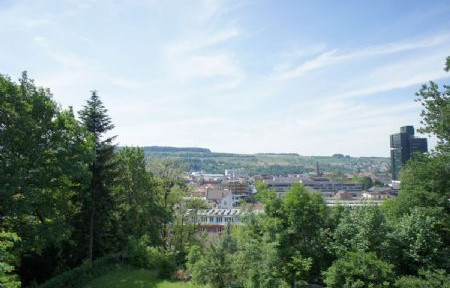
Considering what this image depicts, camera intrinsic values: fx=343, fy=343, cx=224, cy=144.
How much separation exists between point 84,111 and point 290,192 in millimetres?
13990

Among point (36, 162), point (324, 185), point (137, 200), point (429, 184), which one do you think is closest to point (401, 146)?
point (324, 185)

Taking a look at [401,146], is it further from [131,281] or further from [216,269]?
[131,281]

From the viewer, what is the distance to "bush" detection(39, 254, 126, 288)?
16656 millimetres

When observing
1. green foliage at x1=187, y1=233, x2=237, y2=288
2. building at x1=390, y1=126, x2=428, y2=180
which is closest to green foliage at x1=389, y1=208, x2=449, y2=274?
green foliage at x1=187, y1=233, x2=237, y2=288

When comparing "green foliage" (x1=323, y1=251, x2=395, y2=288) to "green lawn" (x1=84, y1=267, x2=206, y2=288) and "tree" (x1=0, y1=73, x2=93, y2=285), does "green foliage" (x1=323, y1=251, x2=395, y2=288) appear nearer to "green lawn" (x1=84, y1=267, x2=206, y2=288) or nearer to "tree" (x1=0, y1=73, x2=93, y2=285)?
"green lawn" (x1=84, y1=267, x2=206, y2=288)

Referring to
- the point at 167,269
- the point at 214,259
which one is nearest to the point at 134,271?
the point at 167,269

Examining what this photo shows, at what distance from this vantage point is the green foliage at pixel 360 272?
10961mm

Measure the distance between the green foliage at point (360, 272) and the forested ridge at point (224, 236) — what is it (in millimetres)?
34

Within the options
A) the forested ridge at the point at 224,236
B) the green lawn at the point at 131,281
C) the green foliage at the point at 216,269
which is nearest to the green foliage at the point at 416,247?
the forested ridge at the point at 224,236

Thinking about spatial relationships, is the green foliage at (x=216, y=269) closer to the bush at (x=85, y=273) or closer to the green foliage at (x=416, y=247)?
the bush at (x=85, y=273)

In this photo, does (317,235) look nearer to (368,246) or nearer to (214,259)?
(368,246)

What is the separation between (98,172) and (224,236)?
8673 mm

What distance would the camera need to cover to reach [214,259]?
16062 millimetres

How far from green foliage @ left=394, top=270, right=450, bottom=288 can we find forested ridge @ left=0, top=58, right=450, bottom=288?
3 centimetres
